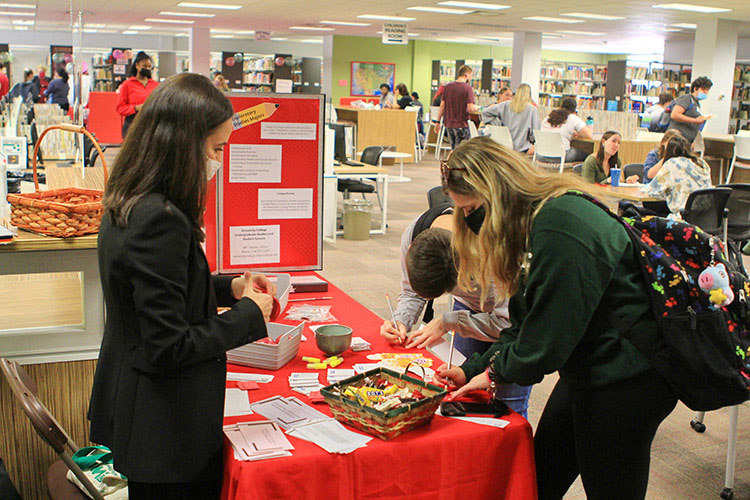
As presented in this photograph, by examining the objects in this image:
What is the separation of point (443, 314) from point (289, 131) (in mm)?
920

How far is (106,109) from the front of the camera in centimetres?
1639

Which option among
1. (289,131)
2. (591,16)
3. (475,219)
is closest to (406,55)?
(591,16)

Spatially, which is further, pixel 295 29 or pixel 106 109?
pixel 295 29

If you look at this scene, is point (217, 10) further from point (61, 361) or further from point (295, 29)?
point (61, 361)

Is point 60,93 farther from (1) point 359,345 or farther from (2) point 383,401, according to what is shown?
(2) point 383,401

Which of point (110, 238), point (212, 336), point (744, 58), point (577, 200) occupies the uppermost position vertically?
point (744, 58)

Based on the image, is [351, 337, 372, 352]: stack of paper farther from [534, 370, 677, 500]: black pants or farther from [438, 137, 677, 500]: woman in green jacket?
[534, 370, 677, 500]: black pants

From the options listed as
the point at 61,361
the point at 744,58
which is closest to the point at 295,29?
the point at 744,58

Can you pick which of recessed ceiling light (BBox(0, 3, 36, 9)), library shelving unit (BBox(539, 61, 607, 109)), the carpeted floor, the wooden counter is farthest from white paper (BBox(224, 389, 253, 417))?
library shelving unit (BBox(539, 61, 607, 109))

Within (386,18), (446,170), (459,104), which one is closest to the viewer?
(446,170)

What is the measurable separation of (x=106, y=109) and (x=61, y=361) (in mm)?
15117

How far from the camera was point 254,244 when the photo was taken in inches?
109

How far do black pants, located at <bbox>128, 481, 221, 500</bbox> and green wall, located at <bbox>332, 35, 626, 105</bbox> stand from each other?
21.1 meters

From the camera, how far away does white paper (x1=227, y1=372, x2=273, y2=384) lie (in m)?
2.03
